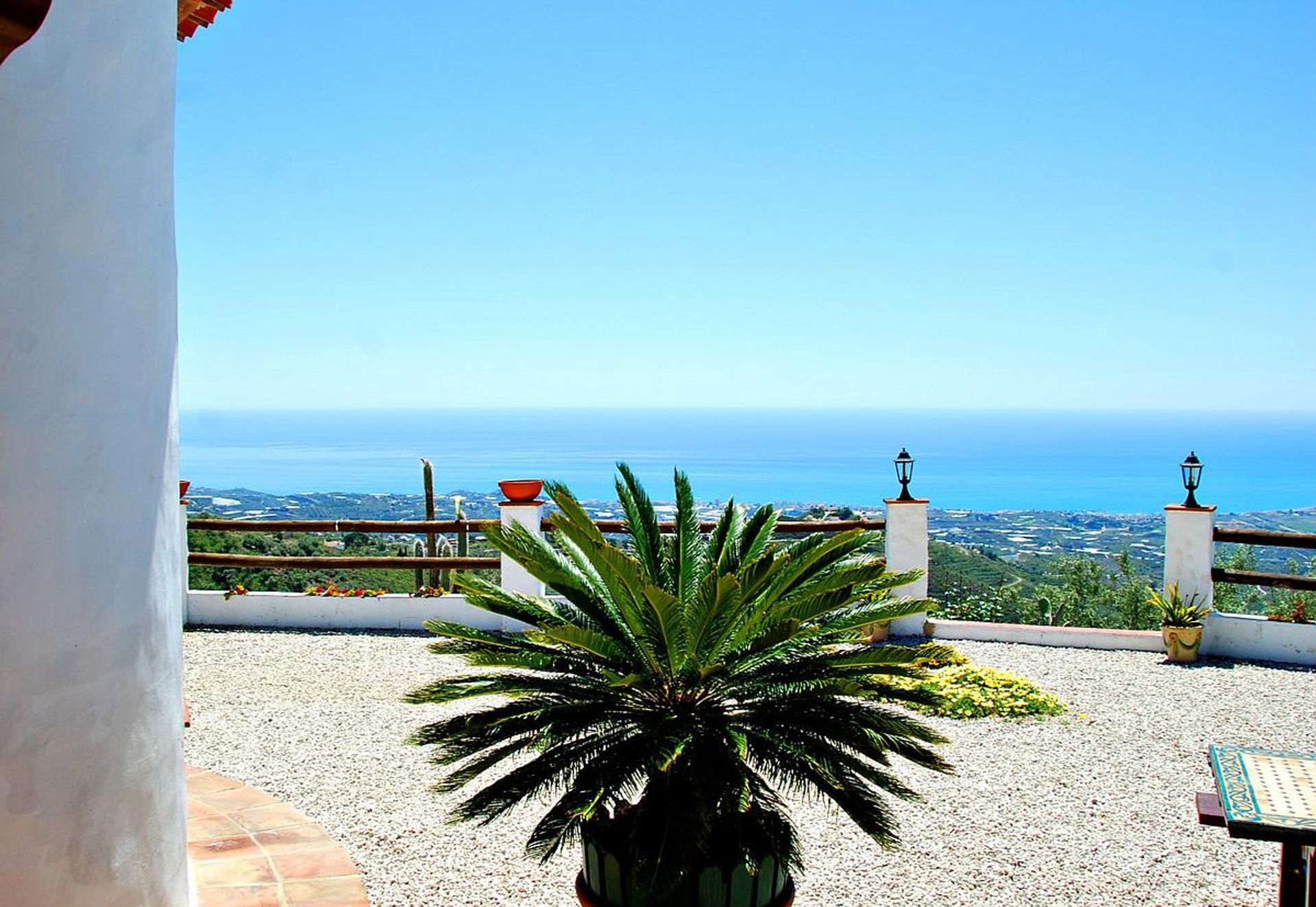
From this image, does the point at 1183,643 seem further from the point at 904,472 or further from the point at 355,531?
the point at 355,531

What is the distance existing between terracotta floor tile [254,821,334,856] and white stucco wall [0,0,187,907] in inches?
57.8

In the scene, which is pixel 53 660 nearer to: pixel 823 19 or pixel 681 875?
pixel 681 875

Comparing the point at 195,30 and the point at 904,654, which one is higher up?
the point at 195,30

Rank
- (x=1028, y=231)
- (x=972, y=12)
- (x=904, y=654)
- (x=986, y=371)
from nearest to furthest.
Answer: (x=904, y=654) → (x=972, y=12) → (x=1028, y=231) → (x=986, y=371)

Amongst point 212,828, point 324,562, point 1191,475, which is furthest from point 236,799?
point 1191,475

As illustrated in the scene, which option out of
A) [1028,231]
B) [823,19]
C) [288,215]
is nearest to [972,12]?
[823,19]

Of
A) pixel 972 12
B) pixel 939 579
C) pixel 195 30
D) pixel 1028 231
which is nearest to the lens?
pixel 195 30

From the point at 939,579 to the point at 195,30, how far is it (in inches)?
351

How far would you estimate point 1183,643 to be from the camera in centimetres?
891

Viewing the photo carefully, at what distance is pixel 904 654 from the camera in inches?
153

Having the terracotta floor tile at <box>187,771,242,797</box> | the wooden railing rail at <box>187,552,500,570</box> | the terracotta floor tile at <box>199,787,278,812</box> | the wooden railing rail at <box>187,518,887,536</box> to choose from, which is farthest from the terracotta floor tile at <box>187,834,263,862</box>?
the wooden railing rail at <box>187,518,887,536</box>

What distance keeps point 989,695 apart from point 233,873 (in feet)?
17.7

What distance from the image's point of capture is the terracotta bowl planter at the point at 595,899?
389cm

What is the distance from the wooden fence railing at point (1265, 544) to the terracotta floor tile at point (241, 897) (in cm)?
829
